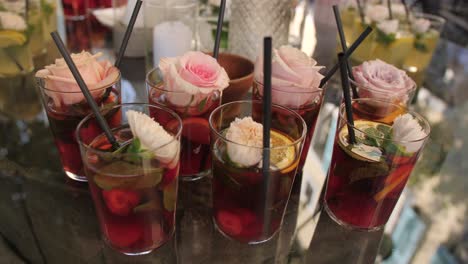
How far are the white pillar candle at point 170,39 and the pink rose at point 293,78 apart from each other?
48 centimetres

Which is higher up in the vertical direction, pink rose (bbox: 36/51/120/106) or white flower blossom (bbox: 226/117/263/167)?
pink rose (bbox: 36/51/120/106)

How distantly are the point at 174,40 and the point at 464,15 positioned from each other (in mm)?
2086

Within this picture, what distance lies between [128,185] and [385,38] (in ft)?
3.29

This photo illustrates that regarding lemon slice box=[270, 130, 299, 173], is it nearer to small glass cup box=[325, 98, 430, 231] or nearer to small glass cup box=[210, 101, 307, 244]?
small glass cup box=[210, 101, 307, 244]

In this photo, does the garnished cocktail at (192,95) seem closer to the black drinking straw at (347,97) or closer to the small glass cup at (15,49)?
the black drinking straw at (347,97)

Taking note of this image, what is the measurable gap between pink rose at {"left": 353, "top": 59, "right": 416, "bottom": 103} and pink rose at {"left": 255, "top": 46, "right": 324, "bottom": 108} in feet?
0.49

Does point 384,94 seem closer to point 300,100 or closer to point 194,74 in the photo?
point 300,100

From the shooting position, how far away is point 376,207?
716mm

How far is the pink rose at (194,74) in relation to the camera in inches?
27.5

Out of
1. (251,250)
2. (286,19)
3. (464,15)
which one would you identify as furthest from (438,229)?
(464,15)

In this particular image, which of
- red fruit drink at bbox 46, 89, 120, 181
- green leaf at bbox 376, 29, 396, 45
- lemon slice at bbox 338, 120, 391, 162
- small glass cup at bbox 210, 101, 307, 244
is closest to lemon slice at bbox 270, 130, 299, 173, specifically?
small glass cup at bbox 210, 101, 307, 244

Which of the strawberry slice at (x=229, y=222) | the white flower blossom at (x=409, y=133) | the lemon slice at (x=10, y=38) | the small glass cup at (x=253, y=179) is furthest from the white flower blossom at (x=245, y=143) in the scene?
the lemon slice at (x=10, y=38)

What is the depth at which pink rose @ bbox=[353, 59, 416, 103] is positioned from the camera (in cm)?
85

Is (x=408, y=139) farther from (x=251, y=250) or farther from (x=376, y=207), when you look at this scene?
(x=251, y=250)
